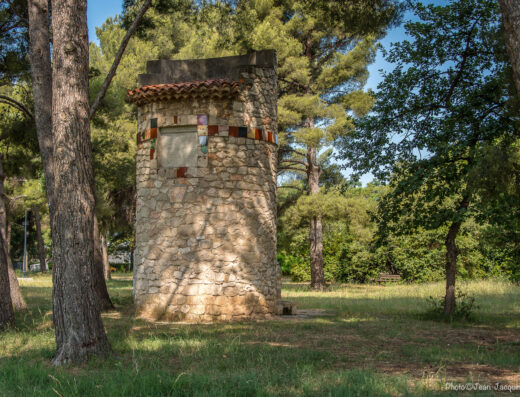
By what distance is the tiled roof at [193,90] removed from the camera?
9.99 m

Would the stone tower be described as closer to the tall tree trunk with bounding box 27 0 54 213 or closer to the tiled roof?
the tiled roof

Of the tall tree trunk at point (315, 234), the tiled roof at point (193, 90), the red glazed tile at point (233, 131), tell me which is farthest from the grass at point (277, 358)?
the tall tree trunk at point (315, 234)

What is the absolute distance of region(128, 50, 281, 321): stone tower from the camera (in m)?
9.84

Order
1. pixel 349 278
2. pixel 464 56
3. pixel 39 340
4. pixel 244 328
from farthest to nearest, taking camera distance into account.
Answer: pixel 349 278 → pixel 464 56 → pixel 244 328 → pixel 39 340

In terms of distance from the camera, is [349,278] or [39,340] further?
[349,278]

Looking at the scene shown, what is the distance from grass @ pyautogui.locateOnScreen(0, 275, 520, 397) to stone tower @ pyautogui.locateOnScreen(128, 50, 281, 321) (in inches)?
29.7

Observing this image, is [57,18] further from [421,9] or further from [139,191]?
[421,9]

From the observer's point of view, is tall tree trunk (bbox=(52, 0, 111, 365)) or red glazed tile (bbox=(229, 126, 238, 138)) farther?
red glazed tile (bbox=(229, 126, 238, 138))

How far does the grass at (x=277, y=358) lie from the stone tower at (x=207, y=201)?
76 centimetres

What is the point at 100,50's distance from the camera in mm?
26797

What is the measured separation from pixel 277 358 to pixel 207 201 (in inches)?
184

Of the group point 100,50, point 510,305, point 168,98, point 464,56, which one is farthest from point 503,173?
point 100,50

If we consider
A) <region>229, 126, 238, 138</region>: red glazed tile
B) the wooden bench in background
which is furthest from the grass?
the wooden bench in background

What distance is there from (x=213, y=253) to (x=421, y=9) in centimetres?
626
